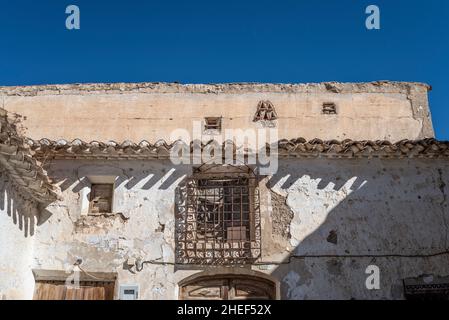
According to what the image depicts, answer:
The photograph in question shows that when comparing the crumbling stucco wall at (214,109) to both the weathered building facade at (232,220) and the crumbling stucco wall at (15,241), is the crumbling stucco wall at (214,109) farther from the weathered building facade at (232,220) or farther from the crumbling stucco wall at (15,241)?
the crumbling stucco wall at (15,241)

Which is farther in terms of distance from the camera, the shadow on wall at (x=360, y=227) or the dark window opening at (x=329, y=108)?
the dark window opening at (x=329, y=108)

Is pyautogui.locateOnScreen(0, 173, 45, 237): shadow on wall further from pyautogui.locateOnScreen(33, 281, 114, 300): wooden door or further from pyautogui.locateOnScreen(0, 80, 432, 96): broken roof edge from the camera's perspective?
pyautogui.locateOnScreen(0, 80, 432, 96): broken roof edge

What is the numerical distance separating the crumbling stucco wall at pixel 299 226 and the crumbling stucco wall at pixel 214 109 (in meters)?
1.71

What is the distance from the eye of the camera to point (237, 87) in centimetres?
1164

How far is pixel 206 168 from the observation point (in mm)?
9758

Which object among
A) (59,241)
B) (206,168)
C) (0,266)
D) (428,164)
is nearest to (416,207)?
(428,164)

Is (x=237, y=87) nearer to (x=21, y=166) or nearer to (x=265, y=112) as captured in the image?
(x=265, y=112)

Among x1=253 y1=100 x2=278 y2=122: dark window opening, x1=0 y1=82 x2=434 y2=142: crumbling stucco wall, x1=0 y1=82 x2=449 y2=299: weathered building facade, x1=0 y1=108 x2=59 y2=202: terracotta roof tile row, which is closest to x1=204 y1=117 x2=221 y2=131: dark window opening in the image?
x1=0 y1=82 x2=434 y2=142: crumbling stucco wall

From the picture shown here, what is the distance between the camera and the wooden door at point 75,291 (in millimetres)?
9062

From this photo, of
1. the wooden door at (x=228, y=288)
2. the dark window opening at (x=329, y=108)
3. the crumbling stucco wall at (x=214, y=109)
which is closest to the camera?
the wooden door at (x=228, y=288)

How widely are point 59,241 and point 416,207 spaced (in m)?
6.25

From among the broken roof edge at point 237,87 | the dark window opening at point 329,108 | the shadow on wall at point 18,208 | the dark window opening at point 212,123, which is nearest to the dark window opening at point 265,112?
→ the broken roof edge at point 237,87

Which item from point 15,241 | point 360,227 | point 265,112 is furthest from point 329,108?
point 15,241
